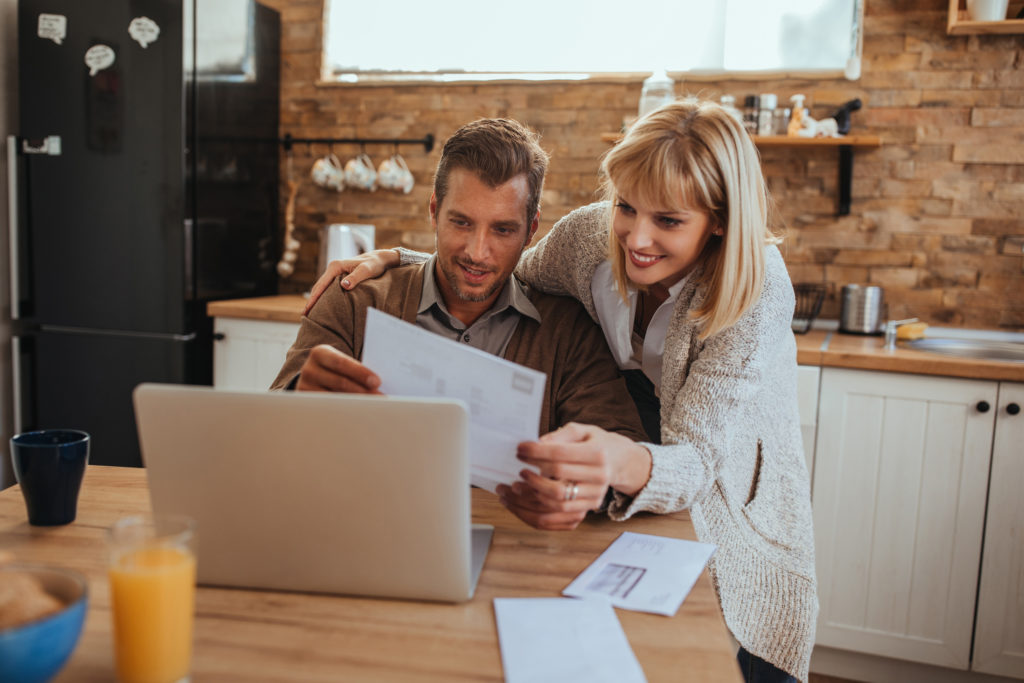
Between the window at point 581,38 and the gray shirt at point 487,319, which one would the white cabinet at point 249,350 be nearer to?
the window at point 581,38

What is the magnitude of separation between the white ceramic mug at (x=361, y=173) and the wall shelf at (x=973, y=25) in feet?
6.58

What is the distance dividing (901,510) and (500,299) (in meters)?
1.34

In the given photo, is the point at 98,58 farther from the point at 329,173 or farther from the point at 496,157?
the point at 496,157

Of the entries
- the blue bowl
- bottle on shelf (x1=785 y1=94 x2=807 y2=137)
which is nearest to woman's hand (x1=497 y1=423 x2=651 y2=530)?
the blue bowl

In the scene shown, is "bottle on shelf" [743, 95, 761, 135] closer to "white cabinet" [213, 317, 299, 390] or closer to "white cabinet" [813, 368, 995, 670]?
"white cabinet" [813, 368, 995, 670]

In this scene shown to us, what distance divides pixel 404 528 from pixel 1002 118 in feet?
8.40

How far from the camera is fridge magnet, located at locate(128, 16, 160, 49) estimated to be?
2.65 meters

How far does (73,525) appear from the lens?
103 cm

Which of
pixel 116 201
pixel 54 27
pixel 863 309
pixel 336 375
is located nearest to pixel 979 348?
pixel 863 309

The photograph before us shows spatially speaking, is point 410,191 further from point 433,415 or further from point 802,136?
point 433,415

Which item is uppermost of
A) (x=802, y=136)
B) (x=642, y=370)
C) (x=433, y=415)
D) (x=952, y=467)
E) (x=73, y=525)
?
(x=802, y=136)

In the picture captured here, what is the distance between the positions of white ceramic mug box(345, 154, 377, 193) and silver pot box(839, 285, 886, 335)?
5.76 feet

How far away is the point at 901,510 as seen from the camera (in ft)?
7.22

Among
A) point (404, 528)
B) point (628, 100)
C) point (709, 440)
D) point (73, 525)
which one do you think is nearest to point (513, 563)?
point (404, 528)
